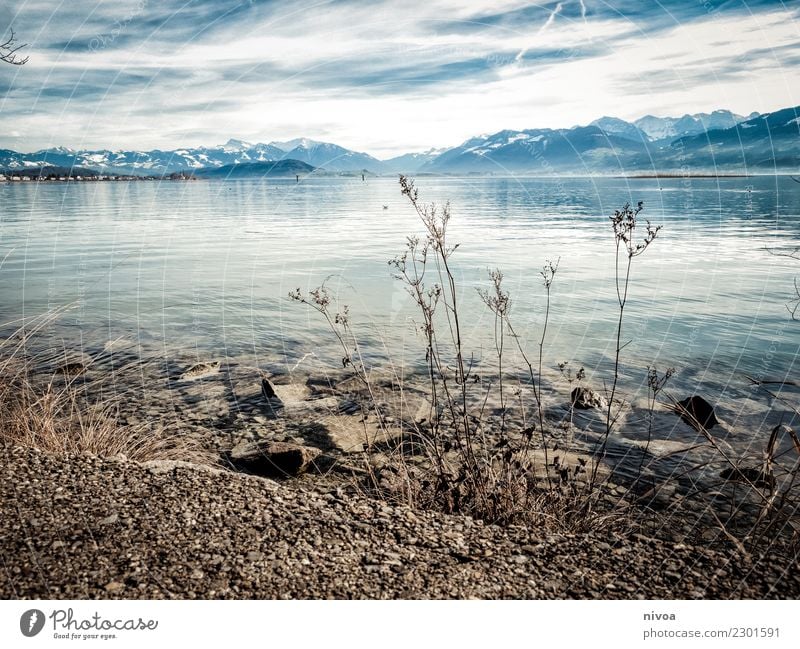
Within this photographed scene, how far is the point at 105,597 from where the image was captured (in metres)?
3.54

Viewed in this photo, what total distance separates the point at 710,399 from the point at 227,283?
573 inches

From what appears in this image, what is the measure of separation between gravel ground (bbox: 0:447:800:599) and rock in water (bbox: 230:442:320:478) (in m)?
1.98

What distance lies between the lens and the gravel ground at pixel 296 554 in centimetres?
362

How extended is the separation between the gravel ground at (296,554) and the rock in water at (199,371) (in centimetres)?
541

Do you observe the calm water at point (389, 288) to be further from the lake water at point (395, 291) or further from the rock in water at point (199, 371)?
the rock in water at point (199, 371)

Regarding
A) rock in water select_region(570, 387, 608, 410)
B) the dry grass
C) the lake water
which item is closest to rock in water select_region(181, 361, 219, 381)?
the lake water

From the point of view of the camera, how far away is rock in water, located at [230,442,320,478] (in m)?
6.76

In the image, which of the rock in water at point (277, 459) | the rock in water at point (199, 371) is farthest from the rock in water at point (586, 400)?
the rock in water at point (199, 371)

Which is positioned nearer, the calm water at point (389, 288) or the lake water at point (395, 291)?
the lake water at point (395, 291)

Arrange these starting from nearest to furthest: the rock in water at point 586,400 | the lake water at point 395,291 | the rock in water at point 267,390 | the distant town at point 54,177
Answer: the rock in water at point 586,400, the rock in water at point 267,390, the lake water at point 395,291, the distant town at point 54,177

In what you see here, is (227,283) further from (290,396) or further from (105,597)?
(105,597)

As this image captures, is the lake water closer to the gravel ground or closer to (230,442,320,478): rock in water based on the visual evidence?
(230,442,320,478): rock in water

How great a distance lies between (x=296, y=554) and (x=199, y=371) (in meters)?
7.25
